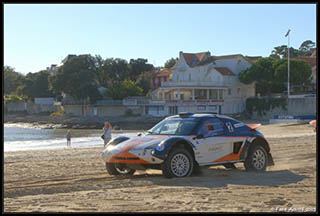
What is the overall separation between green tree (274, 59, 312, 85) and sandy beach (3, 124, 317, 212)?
193ft

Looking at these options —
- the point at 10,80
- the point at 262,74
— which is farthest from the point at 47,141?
the point at 10,80

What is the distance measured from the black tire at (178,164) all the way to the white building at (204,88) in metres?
60.2

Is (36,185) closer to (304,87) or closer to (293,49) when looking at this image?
(304,87)

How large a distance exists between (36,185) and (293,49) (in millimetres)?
120420

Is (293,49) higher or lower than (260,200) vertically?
higher

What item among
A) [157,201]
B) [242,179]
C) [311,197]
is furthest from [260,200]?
[242,179]

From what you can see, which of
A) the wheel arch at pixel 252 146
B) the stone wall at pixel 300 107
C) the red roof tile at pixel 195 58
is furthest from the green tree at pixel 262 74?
A: the wheel arch at pixel 252 146

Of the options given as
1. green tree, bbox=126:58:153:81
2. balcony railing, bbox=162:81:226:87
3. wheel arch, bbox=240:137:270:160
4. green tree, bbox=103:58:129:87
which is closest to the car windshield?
wheel arch, bbox=240:137:270:160

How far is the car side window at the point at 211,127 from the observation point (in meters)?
10.9

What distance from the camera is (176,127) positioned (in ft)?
36.0

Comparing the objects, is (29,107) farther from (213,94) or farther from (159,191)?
(159,191)

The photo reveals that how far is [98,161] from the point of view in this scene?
1459cm

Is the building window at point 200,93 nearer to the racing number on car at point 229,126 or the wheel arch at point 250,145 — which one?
the wheel arch at point 250,145

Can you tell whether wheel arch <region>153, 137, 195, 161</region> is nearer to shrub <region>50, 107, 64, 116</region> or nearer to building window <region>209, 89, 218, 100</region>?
building window <region>209, 89, 218, 100</region>
